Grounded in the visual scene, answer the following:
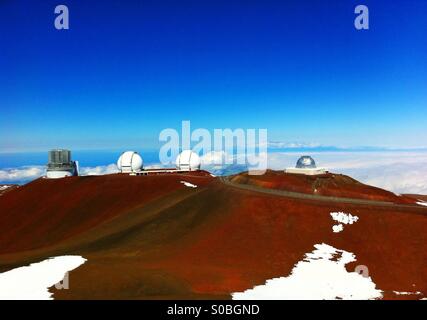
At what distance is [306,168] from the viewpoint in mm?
64250

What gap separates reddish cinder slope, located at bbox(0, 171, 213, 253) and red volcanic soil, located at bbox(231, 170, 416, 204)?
1207 cm

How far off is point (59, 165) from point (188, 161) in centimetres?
3036

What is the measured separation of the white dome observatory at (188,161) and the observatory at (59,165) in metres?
25.9

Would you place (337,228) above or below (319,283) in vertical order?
above

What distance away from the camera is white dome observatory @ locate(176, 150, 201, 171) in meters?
90.0

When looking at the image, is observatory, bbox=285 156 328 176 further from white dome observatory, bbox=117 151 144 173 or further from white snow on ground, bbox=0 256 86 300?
white snow on ground, bbox=0 256 86 300

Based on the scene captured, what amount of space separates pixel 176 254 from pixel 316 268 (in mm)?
13817

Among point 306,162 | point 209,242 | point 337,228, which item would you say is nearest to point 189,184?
point 306,162

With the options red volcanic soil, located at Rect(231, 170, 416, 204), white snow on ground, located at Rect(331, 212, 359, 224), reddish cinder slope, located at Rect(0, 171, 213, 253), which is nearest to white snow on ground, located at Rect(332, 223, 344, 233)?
white snow on ground, located at Rect(331, 212, 359, 224)

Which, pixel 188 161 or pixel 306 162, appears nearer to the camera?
pixel 306 162

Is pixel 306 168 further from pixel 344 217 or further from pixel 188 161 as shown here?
pixel 188 161
